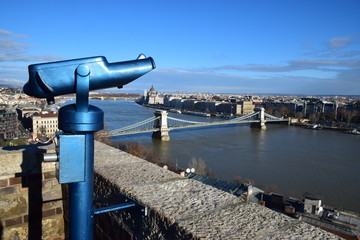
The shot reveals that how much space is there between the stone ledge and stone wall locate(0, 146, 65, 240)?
263 mm

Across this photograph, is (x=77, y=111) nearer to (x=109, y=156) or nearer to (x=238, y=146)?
(x=109, y=156)

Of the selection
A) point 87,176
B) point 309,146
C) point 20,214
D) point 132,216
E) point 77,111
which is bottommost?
point 309,146

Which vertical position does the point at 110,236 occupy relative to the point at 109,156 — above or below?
below

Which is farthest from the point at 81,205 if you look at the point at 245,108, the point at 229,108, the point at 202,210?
the point at 229,108

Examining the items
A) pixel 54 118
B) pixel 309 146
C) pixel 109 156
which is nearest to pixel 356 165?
pixel 309 146

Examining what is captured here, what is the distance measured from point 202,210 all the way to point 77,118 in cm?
28

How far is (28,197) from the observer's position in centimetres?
92

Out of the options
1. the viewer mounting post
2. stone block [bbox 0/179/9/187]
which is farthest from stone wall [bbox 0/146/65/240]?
the viewer mounting post

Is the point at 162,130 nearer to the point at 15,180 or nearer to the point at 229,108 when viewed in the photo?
the point at 15,180

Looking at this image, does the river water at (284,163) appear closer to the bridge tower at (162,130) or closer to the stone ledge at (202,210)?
the bridge tower at (162,130)

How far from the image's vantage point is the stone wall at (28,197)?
0.88 m

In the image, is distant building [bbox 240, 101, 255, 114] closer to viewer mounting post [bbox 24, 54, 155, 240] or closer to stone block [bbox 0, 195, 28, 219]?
stone block [bbox 0, 195, 28, 219]

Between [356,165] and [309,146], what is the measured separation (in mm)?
3918

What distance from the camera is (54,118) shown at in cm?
1802
